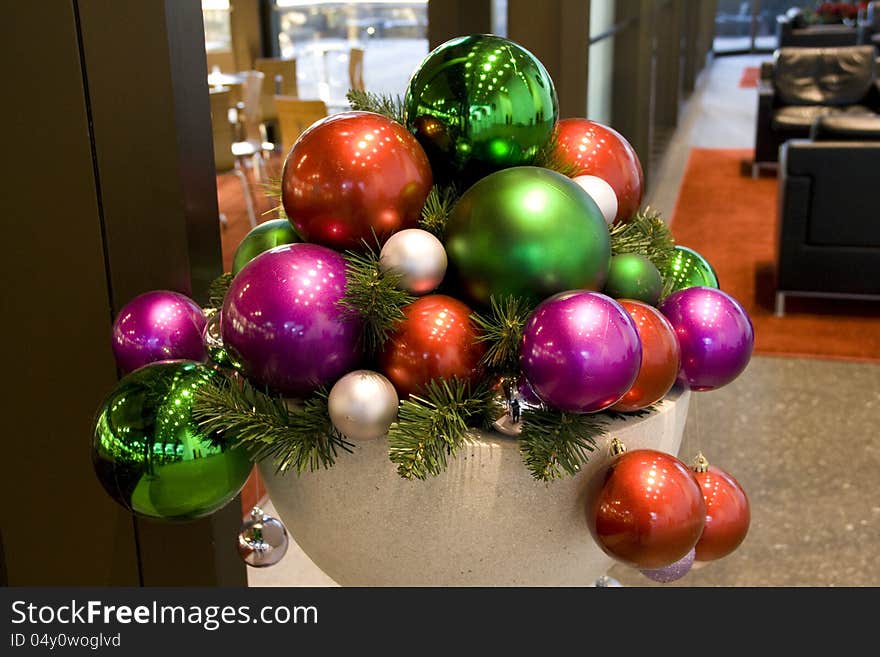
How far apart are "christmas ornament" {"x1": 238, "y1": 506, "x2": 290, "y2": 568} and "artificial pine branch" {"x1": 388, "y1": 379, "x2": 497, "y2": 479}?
0.34 metres

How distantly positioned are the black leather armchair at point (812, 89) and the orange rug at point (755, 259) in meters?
0.33

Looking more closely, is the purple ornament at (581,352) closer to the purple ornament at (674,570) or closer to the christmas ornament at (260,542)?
the purple ornament at (674,570)

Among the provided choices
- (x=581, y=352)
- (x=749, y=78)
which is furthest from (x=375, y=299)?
(x=749, y=78)

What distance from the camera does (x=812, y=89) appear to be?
21.7ft

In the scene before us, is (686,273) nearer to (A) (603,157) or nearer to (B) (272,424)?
(A) (603,157)

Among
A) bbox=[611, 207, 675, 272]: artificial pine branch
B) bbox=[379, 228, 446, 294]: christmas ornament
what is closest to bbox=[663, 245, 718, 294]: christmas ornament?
bbox=[611, 207, 675, 272]: artificial pine branch

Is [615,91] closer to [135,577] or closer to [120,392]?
[135,577]

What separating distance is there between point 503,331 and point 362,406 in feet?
0.44

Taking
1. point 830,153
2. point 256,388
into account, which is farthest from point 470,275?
point 830,153

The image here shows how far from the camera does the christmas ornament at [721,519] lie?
92 cm

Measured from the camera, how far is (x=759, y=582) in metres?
2.11

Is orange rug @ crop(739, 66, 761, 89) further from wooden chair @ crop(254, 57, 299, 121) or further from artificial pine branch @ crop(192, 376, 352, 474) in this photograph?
artificial pine branch @ crop(192, 376, 352, 474)

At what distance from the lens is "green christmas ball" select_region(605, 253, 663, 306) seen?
0.91 metres

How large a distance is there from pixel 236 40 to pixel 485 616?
8191 mm
